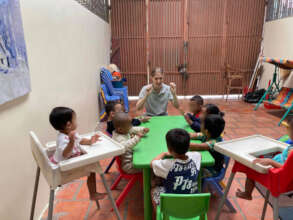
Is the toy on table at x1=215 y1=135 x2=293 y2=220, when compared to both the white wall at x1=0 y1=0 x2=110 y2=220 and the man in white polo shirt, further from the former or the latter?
the white wall at x1=0 y1=0 x2=110 y2=220

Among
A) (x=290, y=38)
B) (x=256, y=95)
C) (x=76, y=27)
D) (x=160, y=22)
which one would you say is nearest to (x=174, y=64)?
(x=160, y=22)

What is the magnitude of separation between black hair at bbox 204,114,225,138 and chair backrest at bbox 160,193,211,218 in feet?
2.30

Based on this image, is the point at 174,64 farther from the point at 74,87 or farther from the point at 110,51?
the point at 74,87

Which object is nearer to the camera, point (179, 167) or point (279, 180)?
point (279, 180)

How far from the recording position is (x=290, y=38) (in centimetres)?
525

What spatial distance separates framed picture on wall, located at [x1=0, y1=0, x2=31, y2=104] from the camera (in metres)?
1.42

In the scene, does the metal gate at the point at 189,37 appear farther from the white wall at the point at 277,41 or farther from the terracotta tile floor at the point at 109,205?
the terracotta tile floor at the point at 109,205

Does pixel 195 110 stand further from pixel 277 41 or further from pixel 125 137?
pixel 277 41

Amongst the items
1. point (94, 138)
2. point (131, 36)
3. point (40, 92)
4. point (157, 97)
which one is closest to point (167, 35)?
point (131, 36)

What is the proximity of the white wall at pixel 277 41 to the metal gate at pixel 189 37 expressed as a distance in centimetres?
37

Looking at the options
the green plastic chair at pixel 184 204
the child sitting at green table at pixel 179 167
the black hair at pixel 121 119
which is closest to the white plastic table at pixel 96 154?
the black hair at pixel 121 119

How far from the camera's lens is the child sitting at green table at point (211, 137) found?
165cm

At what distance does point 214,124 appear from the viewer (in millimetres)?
1705

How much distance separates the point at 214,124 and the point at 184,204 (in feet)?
2.53
